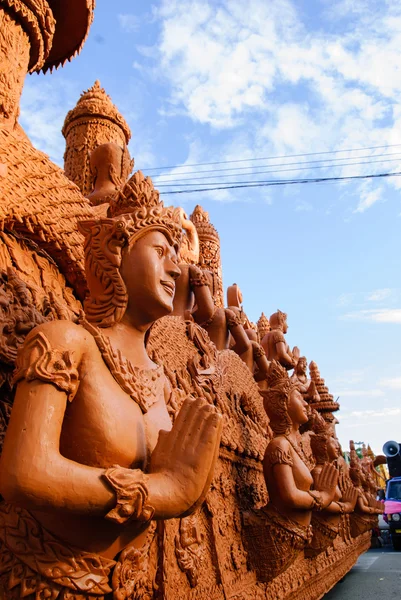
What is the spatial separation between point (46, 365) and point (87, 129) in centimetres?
557

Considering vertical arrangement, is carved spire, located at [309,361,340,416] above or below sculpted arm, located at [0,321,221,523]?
above

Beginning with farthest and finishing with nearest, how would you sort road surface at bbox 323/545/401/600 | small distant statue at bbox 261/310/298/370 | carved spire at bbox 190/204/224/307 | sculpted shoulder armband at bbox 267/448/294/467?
carved spire at bbox 190/204/224/307 < small distant statue at bbox 261/310/298/370 < road surface at bbox 323/545/401/600 < sculpted shoulder armband at bbox 267/448/294/467

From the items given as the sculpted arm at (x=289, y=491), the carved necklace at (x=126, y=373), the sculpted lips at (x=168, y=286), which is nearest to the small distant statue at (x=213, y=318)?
the sculpted arm at (x=289, y=491)

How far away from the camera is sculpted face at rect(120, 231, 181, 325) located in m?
2.00

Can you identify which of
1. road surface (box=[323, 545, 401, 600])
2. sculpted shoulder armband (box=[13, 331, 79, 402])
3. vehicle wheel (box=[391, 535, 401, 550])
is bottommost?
road surface (box=[323, 545, 401, 600])

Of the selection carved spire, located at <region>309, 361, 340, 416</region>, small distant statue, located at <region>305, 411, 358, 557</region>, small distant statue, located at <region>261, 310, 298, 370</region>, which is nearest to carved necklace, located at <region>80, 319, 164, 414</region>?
small distant statue, located at <region>305, 411, 358, 557</region>

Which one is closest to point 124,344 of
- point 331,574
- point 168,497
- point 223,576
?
point 168,497

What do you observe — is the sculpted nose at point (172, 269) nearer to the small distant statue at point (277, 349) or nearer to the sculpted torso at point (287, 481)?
the sculpted torso at point (287, 481)

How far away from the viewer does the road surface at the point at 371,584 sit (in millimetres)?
5793

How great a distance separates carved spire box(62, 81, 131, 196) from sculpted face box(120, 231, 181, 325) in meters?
4.56

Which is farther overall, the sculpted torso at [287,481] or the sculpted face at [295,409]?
the sculpted face at [295,409]

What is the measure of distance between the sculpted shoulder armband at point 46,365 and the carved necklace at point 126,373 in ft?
0.60

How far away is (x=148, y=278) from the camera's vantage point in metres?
2.00

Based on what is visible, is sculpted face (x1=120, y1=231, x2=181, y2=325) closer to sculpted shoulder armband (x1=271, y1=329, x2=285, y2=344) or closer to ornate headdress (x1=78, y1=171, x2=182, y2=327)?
ornate headdress (x1=78, y1=171, x2=182, y2=327)
